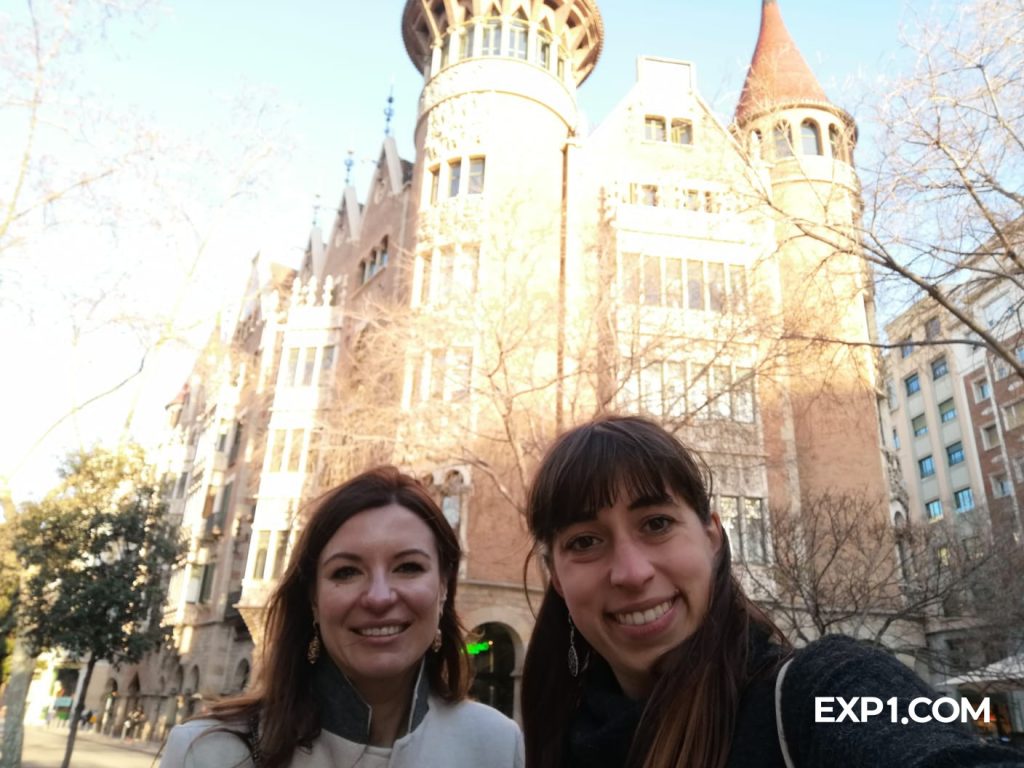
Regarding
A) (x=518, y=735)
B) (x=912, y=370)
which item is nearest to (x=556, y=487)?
(x=518, y=735)

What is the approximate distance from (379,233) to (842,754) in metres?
26.8

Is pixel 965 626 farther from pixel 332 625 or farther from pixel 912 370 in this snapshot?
pixel 912 370

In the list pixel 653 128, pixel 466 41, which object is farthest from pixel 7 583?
pixel 653 128

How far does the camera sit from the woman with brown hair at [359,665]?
2113mm

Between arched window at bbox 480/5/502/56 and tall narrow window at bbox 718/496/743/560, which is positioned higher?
arched window at bbox 480/5/502/56

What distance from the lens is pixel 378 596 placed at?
2.20m

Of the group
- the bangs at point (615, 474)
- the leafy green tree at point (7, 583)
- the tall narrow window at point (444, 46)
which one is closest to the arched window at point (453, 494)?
the leafy green tree at point (7, 583)

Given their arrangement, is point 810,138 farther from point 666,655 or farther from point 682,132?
point 666,655

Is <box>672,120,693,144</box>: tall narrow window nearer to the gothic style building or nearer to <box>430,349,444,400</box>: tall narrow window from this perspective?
the gothic style building

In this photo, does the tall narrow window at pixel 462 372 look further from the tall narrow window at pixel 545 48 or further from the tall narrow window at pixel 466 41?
the tall narrow window at pixel 545 48

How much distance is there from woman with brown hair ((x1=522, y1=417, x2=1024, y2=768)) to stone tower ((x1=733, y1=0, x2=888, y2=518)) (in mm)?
9354

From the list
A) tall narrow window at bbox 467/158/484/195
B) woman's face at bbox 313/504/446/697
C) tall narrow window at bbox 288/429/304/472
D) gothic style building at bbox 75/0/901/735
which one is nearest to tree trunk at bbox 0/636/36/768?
gothic style building at bbox 75/0/901/735

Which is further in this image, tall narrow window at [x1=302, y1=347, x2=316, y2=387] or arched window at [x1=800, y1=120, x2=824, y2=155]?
tall narrow window at [x1=302, y1=347, x2=316, y2=387]

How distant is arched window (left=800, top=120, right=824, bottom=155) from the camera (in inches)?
915
